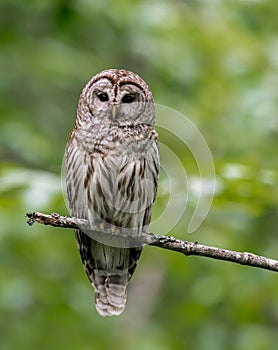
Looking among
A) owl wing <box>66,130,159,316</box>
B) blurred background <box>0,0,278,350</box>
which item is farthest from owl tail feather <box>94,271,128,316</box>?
blurred background <box>0,0,278,350</box>

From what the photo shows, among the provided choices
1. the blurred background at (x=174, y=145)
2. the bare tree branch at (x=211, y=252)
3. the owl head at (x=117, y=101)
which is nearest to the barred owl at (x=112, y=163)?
the owl head at (x=117, y=101)

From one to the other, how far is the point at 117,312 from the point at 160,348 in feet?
9.82

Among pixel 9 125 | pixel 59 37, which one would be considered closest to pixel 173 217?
pixel 9 125

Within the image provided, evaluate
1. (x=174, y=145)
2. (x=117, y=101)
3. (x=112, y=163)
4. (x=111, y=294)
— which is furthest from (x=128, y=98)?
(x=174, y=145)

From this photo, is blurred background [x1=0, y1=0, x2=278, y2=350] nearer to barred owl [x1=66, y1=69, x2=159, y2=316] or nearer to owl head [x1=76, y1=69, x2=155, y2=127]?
barred owl [x1=66, y1=69, x2=159, y2=316]

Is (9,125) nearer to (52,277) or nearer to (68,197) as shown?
(52,277)

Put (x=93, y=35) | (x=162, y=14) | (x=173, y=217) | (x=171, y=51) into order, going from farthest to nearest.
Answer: (x=93, y=35) → (x=171, y=51) → (x=162, y=14) → (x=173, y=217)

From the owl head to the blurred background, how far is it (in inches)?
59.5

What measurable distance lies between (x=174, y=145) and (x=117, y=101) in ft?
11.5

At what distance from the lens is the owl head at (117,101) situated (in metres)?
4.69

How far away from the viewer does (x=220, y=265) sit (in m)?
7.64

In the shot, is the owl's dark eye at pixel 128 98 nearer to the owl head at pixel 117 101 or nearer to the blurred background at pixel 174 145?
the owl head at pixel 117 101

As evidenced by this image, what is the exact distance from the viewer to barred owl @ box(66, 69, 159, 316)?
4707mm

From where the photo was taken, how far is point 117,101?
185 inches
